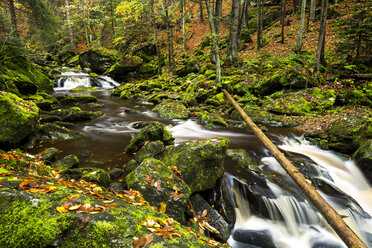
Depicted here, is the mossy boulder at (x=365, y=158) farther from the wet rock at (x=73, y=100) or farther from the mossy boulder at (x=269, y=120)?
the wet rock at (x=73, y=100)

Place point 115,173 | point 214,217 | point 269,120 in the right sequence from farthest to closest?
point 269,120 < point 115,173 < point 214,217

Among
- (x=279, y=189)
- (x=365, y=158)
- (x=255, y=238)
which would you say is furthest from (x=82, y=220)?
(x=365, y=158)

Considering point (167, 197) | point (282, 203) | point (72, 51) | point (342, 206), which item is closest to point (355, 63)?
point (342, 206)

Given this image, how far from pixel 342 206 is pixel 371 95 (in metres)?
7.51

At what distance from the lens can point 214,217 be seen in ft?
12.4

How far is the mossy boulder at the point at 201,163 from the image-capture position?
4141mm

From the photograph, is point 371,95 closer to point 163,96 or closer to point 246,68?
point 246,68

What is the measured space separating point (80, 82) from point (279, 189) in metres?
22.1

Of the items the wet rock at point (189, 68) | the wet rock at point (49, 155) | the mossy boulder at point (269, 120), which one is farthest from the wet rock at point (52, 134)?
the wet rock at point (189, 68)

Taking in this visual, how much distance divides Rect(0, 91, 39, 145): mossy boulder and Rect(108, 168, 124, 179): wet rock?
3.40m

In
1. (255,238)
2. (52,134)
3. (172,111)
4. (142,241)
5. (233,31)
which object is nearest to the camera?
(142,241)

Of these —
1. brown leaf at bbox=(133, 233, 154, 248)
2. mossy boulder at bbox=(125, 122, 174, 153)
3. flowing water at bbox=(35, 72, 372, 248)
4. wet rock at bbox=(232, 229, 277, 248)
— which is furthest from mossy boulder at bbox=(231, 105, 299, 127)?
brown leaf at bbox=(133, 233, 154, 248)

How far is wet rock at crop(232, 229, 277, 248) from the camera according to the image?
3.88 meters

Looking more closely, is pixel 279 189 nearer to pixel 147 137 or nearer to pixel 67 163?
pixel 147 137
